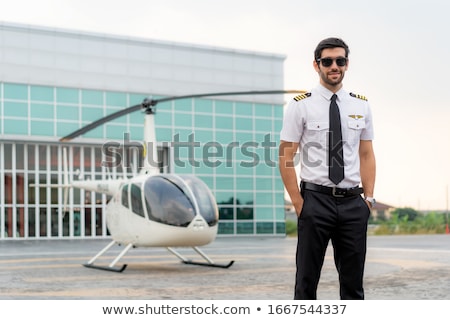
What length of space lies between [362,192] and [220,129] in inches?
1181

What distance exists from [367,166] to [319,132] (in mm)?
391

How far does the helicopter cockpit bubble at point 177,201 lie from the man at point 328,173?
7.85m

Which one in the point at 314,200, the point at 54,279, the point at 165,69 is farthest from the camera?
the point at 165,69

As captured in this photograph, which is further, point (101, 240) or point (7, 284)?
point (101, 240)

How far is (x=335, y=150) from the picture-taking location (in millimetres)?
4164

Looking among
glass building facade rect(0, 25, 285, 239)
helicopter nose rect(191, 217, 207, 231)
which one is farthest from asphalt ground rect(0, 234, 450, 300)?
glass building facade rect(0, 25, 285, 239)

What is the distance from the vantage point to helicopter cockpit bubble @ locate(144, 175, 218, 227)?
39.4 feet

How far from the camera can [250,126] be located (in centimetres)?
3484

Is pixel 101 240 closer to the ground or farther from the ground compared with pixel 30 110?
closer to the ground

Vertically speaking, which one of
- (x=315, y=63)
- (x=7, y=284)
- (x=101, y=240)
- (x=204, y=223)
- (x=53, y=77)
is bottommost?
(x=101, y=240)

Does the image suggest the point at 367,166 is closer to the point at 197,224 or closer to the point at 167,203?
the point at 197,224

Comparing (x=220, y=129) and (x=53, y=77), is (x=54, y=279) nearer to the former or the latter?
A: (x=53, y=77)

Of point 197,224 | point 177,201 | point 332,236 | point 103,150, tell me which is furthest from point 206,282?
point 103,150
